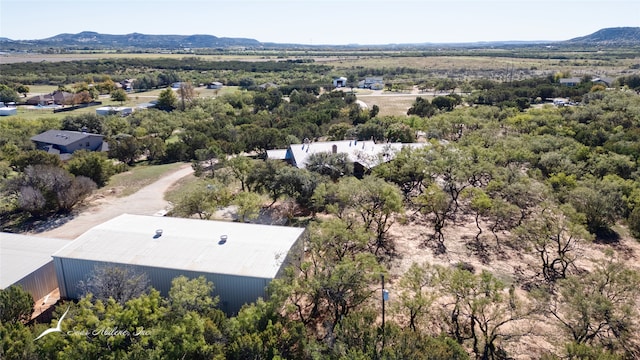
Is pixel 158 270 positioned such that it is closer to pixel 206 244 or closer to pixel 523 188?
pixel 206 244

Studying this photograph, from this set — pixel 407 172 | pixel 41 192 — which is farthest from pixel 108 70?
pixel 407 172

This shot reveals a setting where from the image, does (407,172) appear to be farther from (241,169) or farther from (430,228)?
(241,169)

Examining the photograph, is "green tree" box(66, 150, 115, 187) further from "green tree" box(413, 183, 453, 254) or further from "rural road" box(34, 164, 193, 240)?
"green tree" box(413, 183, 453, 254)

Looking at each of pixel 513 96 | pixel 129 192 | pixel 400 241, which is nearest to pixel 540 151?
pixel 400 241

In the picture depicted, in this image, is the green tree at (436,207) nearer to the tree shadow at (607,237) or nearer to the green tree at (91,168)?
the tree shadow at (607,237)

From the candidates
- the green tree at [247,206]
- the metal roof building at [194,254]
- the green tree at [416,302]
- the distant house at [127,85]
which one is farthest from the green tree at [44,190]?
the distant house at [127,85]
